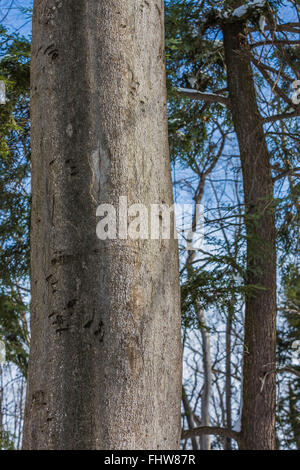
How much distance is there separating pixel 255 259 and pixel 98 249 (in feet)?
15.3

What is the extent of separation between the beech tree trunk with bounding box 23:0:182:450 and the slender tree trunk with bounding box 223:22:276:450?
12.8ft

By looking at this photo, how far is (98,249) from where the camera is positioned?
1.68 metres

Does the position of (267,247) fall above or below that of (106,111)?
above

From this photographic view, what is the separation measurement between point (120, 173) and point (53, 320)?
0.50 m

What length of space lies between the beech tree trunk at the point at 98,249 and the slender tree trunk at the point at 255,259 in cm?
390

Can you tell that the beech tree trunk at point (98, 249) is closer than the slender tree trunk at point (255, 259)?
Yes

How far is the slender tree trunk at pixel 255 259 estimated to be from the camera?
597 cm

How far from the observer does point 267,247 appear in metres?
6.04

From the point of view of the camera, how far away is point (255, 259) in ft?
20.1

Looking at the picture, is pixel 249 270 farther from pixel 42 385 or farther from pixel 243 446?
pixel 42 385

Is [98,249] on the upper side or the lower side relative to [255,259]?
lower

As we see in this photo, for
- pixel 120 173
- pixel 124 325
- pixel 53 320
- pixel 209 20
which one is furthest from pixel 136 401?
pixel 209 20

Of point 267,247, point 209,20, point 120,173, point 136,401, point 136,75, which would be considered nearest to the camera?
point 136,401

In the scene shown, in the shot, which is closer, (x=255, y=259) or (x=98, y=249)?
(x=98, y=249)
